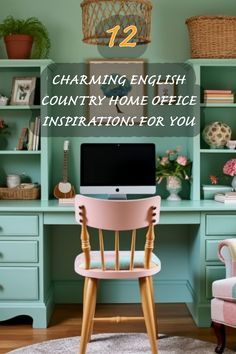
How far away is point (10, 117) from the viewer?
15.2ft

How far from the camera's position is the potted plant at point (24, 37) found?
4375 mm

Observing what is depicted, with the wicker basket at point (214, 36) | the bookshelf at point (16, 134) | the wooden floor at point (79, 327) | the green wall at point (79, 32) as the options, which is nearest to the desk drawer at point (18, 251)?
the wooden floor at point (79, 327)

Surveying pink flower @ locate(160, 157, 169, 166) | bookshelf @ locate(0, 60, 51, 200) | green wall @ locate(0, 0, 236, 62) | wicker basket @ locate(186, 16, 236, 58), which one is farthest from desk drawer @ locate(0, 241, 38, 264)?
wicker basket @ locate(186, 16, 236, 58)

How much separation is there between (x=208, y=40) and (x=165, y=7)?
0.53 meters

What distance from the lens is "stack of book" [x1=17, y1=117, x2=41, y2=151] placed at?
14.5 feet

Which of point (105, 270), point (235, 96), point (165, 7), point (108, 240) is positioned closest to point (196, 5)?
point (165, 7)

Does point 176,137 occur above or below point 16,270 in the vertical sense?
above

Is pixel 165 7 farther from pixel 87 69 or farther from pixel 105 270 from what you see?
pixel 105 270

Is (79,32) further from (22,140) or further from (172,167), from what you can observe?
(172,167)

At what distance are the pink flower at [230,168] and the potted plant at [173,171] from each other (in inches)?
10.1

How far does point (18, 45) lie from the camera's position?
14.4 feet

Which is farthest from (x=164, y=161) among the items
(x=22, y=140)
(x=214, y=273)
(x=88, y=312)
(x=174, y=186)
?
(x=88, y=312)

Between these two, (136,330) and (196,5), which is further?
(196,5)

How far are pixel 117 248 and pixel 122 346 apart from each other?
77 centimetres
